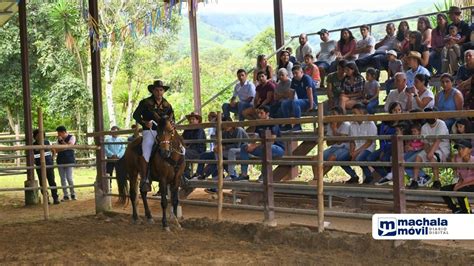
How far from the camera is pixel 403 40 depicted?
36.0 ft

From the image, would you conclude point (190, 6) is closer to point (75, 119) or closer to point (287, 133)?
point (287, 133)

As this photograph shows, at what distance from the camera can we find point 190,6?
31.2 feet

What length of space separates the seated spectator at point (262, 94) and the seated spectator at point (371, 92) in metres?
1.74

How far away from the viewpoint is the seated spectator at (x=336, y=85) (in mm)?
10250

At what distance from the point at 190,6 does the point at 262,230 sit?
3609 mm

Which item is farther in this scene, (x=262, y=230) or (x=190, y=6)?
(x=190, y=6)

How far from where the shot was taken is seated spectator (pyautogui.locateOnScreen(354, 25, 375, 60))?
11.6 meters

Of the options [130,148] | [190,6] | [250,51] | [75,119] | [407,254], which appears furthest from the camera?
[250,51]

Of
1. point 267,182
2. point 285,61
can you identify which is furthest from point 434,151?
point 285,61

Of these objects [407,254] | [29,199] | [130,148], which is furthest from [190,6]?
[29,199]

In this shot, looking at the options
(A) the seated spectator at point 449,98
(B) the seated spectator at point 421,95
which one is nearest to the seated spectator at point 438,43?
(B) the seated spectator at point 421,95

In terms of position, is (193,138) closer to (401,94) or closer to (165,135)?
(165,135)

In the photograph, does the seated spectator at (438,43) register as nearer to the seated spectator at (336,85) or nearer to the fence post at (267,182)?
the seated spectator at (336,85)

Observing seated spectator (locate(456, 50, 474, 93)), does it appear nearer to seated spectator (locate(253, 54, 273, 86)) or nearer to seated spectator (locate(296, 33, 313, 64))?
seated spectator (locate(253, 54, 273, 86))
